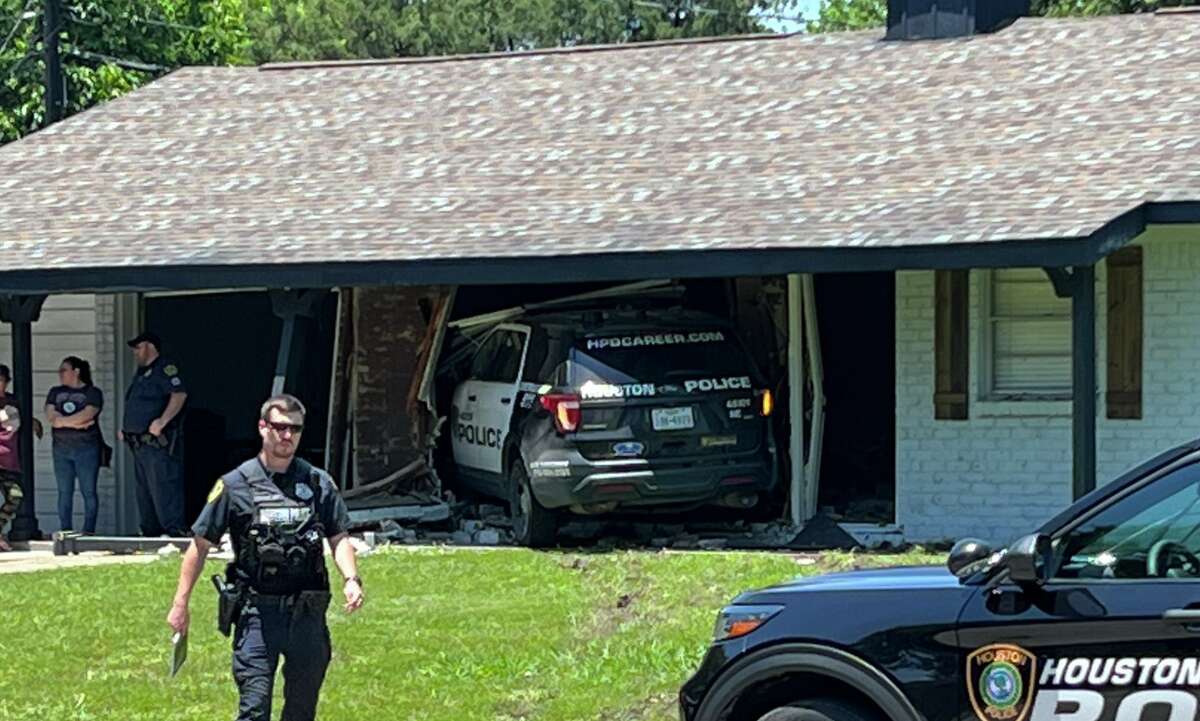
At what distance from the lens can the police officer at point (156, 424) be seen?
1839 centimetres

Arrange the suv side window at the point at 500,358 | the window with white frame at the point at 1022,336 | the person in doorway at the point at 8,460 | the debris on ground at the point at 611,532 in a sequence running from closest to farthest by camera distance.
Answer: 1. the debris on ground at the point at 611,532
2. the window with white frame at the point at 1022,336
3. the suv side window at the point at 500,358
4. the person in doorway at the point at 8,460

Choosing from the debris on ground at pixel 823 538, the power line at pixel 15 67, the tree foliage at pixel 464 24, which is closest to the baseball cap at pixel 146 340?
the debris on ground at pixel 823 538

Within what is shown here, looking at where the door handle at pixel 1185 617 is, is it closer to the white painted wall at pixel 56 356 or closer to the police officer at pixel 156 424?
the police officer at pixel 156 424

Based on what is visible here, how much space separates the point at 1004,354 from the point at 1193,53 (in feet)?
10.3

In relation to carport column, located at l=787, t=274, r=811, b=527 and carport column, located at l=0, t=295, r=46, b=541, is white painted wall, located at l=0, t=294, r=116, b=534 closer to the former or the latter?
carport column, located at l=0, t=295, r=46, b=541

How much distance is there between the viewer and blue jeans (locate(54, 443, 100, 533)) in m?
18.7

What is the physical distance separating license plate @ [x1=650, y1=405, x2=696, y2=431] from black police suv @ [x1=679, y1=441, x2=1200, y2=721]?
361 inches

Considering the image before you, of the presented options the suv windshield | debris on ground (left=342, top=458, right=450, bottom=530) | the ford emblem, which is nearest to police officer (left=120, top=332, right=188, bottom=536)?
debris on ground (left=342, top=458, right=450, bottom=530)

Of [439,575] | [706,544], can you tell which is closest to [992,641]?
[439,575]

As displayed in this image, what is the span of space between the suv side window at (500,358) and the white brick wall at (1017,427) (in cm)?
296

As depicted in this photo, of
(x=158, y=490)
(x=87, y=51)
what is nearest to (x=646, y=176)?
(x=158, y=490)

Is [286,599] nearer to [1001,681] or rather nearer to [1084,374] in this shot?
[1001,681]

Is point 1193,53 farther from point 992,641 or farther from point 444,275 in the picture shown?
point 992,641

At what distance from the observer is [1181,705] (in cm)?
666
